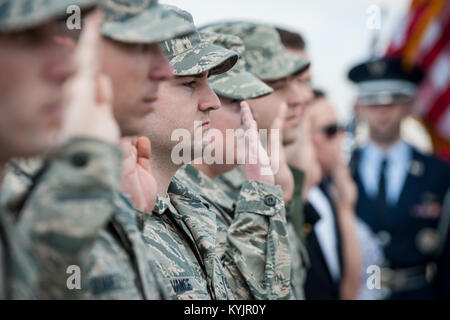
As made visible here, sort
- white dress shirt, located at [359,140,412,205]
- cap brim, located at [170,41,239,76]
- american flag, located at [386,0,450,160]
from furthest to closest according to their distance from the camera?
american flag, located at [386,0,450,160] → white dress shirt, located at [359,140,412,205] → cap brim, located at [170,41,239,76]

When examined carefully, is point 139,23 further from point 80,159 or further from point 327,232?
point 327,232

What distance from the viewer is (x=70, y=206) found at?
1730 millimetres

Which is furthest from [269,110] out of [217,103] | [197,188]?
[217,103]

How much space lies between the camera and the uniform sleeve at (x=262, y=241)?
3457 mm

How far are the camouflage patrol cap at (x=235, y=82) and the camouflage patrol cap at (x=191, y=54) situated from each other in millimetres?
571

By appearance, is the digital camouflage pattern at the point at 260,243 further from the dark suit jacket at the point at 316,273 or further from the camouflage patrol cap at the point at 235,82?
the dark suit jacket at the point at 316,273

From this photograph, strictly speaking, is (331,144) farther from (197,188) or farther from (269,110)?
(197,188)

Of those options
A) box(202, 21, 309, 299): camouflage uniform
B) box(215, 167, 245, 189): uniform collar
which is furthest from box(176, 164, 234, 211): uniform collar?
box(202, 21, 309, 299): camouflage uniform

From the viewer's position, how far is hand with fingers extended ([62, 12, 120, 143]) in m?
1.76

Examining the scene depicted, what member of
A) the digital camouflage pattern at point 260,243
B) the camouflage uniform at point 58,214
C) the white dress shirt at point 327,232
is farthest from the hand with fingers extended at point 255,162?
the white dress shirt at point 327,232

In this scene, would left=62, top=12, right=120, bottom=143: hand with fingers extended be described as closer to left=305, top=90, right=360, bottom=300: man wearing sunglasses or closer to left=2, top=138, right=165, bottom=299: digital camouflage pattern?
left=2, top=138, right=165, bottom=299: digital camouflage pattern

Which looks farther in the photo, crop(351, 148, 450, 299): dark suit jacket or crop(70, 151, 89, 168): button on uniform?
crop(351, 148, 450, 299): dark suit jacket

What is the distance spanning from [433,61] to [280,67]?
7.80 meters
